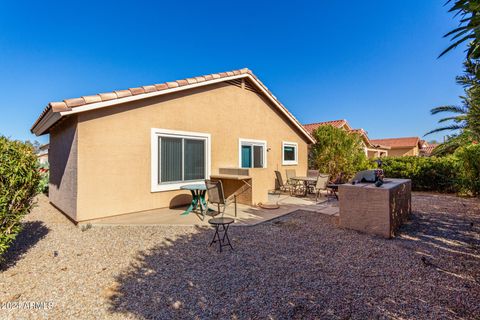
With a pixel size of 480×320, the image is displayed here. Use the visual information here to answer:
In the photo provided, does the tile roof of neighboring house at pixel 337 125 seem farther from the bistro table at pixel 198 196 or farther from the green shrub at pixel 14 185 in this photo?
the green shrub at pixel 14 185

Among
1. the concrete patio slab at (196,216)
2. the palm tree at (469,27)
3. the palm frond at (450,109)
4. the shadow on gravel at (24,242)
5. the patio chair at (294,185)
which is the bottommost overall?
the shadow on gravel at (24,242)

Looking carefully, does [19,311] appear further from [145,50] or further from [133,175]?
[145,50]

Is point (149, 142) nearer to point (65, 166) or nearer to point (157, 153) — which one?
point (157, 153)

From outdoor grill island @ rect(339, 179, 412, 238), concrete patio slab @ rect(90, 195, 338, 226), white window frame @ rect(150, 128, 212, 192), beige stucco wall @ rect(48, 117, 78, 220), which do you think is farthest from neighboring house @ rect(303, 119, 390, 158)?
A: beige stucco wall @ rect(48, 117, 78, 220)

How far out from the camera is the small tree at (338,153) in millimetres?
13812

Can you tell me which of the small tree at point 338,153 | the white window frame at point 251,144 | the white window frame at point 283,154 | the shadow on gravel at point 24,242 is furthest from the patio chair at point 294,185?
the shadow on gravel at point 24,242

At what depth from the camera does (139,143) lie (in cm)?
707

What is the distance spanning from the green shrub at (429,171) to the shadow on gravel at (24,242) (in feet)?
56.6

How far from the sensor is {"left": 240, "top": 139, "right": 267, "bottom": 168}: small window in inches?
431

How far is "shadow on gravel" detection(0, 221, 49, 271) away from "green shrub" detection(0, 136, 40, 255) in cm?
35

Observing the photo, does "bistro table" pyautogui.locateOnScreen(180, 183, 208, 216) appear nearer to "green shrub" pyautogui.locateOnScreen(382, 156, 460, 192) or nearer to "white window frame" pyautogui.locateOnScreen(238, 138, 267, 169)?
"white window frame" pyautogui.locateOnScreen(238, 138, 267, 169)

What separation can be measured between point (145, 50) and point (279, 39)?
30.0 feet

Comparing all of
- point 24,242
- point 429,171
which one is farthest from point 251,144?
point 429,171

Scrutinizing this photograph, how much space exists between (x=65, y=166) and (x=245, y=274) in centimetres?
689
